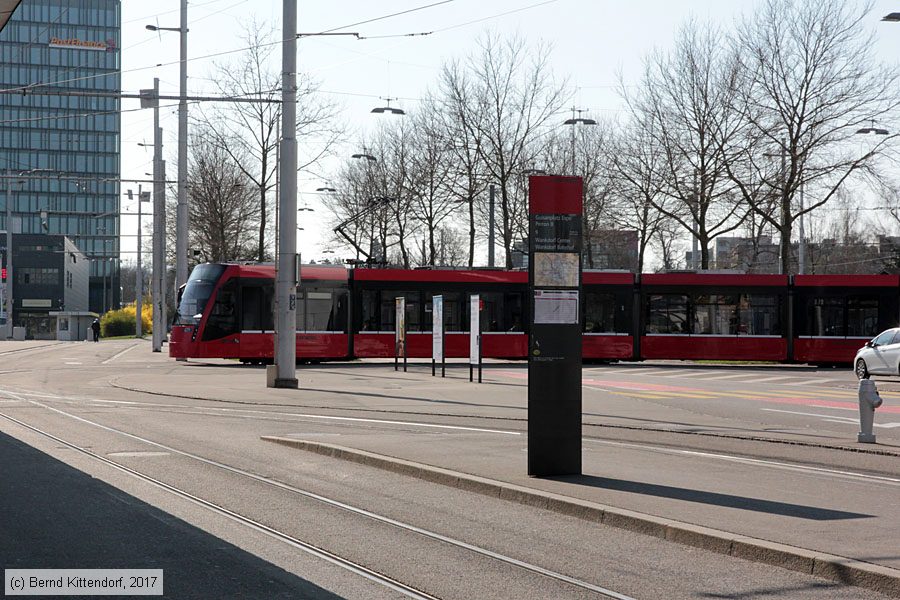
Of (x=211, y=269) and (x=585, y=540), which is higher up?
(x=211, y=269)

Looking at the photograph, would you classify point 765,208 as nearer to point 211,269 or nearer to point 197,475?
point 211,269

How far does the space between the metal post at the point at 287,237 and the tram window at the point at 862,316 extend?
22.8m

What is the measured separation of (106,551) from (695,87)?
143 feet

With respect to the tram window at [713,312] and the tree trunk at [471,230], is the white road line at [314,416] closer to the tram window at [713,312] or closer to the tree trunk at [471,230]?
the tram window at [713,312]

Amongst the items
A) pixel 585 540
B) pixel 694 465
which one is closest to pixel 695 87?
pixel 694 465

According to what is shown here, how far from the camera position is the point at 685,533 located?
845cm

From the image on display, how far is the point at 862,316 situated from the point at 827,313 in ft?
3.96

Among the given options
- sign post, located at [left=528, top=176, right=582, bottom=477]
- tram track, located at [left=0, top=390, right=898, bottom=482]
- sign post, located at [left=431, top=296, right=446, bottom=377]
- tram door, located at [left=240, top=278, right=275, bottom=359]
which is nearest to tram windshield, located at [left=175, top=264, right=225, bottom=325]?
tram door, located at [left=240, top=278, right=275, bottom=359]

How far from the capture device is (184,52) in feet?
155

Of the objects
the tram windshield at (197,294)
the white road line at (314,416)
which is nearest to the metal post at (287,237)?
the white road line at (314,416)

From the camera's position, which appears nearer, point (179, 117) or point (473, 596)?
point (473, 596)

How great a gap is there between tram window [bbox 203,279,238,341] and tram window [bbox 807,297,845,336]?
66.3ft

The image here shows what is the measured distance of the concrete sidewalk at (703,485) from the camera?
7.95m

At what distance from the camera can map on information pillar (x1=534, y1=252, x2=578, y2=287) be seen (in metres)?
11.1
